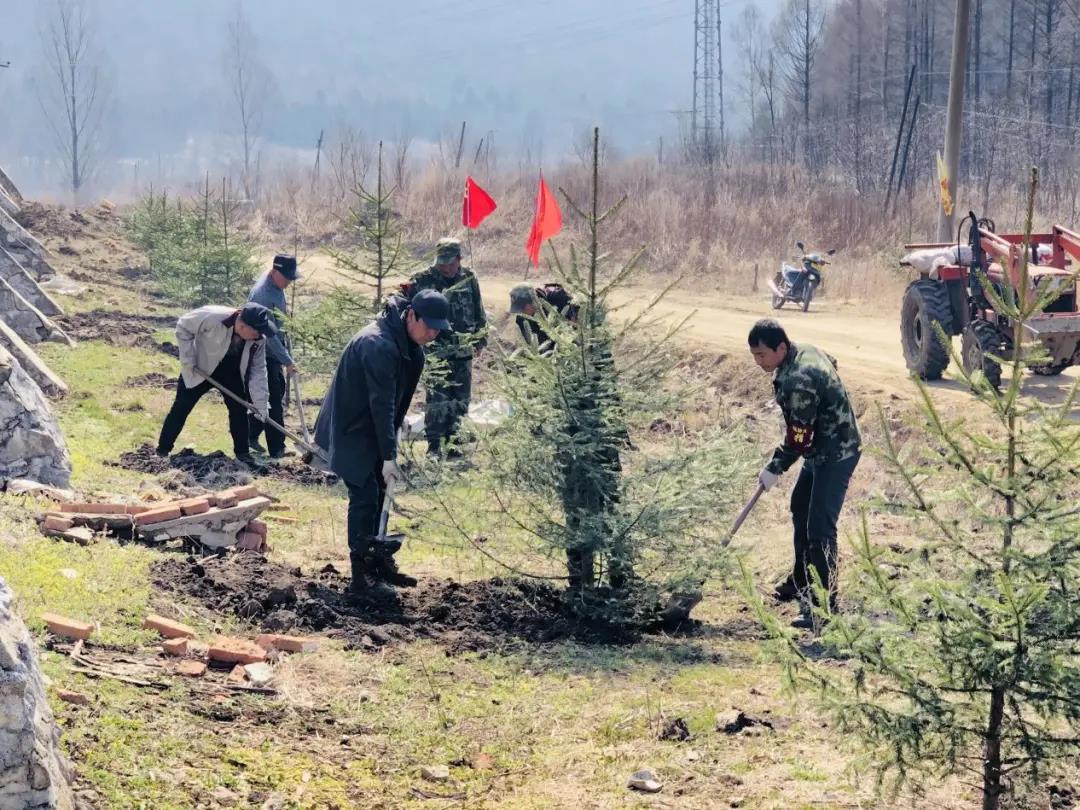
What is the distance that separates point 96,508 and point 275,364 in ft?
15.1

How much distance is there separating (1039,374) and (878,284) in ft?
31.2

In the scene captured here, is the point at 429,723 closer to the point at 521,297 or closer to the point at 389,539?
the point at 389,539

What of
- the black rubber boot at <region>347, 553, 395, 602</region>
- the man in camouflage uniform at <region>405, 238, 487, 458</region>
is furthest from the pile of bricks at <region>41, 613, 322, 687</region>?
the man in camouflage uniform at <region>405, 238, 487, 458</region>

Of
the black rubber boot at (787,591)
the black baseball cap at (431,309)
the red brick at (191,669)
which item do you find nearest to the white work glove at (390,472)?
the black baseball cap at (431,309)

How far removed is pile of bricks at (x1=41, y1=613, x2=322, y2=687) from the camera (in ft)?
18.9

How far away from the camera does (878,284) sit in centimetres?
2316

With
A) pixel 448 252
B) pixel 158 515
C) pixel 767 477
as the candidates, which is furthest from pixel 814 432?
pixel 448 252

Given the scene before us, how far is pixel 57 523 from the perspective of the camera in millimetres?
7430

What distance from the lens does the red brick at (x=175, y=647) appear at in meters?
5.96

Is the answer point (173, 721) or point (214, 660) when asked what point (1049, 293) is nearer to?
point (173, 721)

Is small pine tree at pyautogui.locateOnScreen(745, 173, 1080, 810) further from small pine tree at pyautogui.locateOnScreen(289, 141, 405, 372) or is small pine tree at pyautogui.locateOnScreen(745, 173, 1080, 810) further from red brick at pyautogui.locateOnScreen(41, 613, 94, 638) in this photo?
small pine tree at pyautogui.locateOnScreen(289, 141, 405, 372)

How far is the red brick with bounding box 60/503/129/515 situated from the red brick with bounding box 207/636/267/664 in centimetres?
198

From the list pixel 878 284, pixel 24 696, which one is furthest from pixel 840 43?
pixel 24 696

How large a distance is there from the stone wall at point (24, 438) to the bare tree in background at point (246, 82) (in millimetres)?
50602
